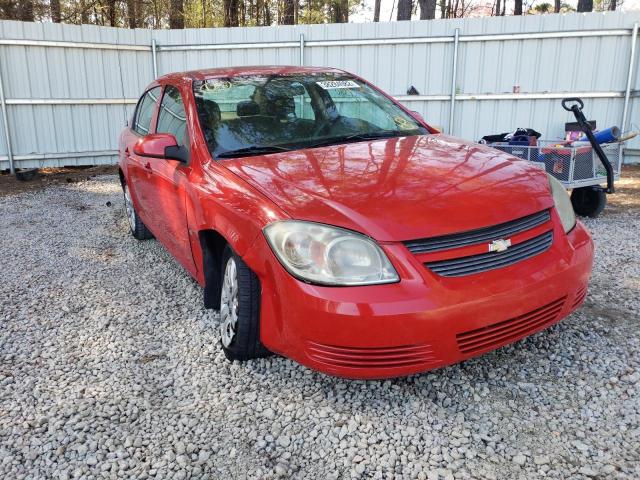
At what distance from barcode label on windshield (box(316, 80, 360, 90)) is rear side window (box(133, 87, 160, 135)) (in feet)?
4.84

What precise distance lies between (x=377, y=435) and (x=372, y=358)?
14.7 inches

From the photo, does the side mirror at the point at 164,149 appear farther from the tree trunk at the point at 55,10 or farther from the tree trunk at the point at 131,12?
the tree trunk at the point at 131,12

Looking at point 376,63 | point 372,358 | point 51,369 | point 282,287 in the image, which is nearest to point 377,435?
point 372,358

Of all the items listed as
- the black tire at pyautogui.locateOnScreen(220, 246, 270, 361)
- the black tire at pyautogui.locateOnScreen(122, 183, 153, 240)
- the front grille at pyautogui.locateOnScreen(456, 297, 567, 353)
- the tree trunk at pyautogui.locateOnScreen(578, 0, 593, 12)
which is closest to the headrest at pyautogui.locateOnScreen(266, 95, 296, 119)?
the black tire at pyautogui.locateOnScreen(220, 246, 270, 361)

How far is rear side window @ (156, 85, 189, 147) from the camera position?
11.5 feet

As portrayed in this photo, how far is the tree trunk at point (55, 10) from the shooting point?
16234 mm

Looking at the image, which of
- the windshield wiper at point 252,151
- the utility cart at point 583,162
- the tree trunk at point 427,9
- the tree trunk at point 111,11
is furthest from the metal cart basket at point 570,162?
the tree trunk at point 111,11

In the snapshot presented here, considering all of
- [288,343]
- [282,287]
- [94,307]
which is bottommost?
[94,307]

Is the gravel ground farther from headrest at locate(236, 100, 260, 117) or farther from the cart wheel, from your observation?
the cart wheel

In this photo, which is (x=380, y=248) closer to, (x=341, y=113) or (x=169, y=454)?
(x=169, y=454)

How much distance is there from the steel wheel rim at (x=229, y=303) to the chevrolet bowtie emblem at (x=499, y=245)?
1.21 meters

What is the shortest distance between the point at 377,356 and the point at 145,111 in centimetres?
361

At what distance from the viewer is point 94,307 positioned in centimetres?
384

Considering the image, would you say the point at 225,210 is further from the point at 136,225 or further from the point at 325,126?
the point at 136,225
